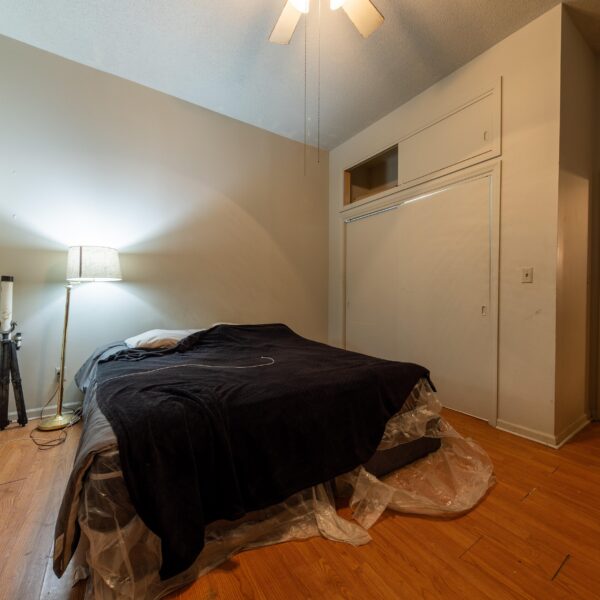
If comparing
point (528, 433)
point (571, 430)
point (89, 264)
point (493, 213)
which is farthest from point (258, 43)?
point (571, 430)

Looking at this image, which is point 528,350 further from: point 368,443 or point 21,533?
point 21,533

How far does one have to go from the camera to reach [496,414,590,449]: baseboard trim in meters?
1.95

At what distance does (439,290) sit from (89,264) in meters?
2.72

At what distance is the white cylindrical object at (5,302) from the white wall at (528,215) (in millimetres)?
3449

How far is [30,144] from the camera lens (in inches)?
88.5

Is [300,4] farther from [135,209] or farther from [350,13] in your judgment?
[135,209]

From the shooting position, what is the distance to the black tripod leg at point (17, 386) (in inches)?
82.5

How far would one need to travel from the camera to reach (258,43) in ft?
7.27

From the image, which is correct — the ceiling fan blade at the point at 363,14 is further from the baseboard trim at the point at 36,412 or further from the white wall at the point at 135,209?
the baseboard trim at the point at 36,412

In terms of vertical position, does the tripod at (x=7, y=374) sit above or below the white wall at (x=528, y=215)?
below

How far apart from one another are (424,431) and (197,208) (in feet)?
8.65

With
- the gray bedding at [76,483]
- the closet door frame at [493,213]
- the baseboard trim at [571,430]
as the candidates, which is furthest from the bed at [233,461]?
the closet door frame at [493,213]

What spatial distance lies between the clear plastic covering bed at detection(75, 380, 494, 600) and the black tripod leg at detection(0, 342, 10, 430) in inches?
65.5

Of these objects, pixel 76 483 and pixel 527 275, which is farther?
pixel 527 275
